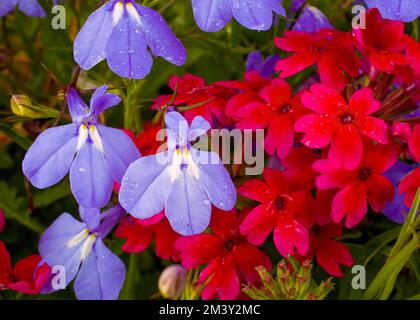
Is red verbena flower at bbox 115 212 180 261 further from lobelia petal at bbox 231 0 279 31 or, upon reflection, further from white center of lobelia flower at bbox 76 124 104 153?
lobelia petal at bbox 231 0 279 31

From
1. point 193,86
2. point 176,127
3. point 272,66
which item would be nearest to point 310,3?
point 272,66

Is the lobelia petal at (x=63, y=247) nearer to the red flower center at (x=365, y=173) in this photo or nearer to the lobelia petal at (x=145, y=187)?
the lobelia petal at (x=145, y=187)

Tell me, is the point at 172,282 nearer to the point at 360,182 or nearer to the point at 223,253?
the point at 223,253

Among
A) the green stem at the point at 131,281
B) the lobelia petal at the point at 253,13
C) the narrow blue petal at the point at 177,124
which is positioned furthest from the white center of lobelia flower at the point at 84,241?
the lobelia petal at the point at 253,13

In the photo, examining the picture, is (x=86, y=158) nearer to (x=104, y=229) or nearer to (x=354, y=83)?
(x=104, y=229)
